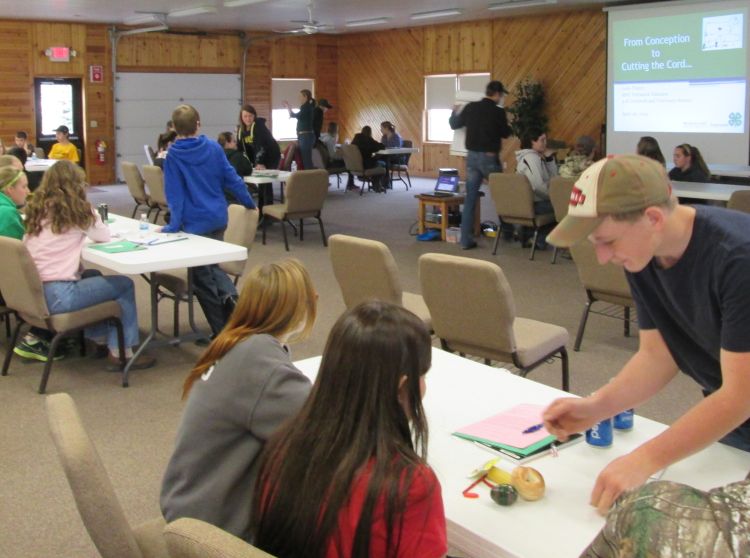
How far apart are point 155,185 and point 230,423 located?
26.4 feet

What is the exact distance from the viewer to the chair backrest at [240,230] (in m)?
5.36

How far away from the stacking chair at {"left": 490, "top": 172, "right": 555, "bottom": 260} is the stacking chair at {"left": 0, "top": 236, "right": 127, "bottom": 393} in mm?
4275

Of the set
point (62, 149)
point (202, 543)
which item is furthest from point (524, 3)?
point (202, 543)

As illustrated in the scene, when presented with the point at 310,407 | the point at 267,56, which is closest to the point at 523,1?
the point at 267,56

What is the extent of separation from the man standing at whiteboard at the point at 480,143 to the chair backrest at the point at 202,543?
739 centimetres

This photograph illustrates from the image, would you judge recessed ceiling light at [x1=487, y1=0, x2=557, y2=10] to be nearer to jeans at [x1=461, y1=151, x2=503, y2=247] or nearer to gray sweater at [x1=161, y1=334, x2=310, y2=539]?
jeans at [x1=461, y1=151, x2=503, y2=247]

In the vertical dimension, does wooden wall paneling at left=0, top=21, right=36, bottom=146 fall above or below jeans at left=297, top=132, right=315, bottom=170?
above

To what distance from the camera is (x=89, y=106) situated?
48.8 feet

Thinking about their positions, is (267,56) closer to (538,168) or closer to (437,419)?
(538,168)

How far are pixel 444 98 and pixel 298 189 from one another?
824 centimetres

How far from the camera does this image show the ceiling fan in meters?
12.5

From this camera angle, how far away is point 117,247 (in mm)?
4719

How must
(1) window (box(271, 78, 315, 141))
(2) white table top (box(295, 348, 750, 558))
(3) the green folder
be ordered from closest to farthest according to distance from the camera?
(2) white table top (box(295, 348, 750, 558))
(3) the green folder
(1) window (box(271, 78, 315, 141))

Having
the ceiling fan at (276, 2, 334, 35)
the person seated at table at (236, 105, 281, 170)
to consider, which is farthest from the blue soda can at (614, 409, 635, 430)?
the ceiling fan at (276, 2, 334, 35)
